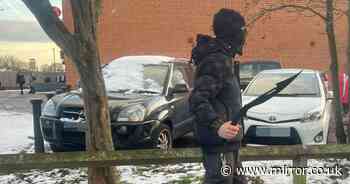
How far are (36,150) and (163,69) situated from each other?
8.01ft

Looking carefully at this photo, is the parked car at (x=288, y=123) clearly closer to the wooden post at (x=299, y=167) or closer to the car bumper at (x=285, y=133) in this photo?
the car bumper at (x=285, y=133)

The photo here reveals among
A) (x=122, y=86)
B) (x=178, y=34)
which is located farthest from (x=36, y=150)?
(x=178, y=34)

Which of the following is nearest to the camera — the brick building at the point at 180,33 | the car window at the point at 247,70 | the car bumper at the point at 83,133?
the car bumper at the point at 83,133

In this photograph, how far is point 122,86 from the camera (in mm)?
7680

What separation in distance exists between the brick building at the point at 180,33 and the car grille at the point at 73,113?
19.4m

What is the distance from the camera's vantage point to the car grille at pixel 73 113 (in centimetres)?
689

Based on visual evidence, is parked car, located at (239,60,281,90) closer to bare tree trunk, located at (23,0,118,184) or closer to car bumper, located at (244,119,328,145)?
car bumper, located at (244,119,328,145)

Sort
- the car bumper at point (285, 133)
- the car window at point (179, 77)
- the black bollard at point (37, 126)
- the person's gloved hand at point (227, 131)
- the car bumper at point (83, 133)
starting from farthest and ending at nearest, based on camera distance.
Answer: the car window at point (179, 77), the black bollard at point (37, 126), the car bumper at point (285, 133), the car bumper at point (83, 133), the person's gloved hand at point (227, 131)

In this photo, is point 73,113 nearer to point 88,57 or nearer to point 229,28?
point 88,57

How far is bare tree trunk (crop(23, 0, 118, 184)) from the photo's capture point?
441cm

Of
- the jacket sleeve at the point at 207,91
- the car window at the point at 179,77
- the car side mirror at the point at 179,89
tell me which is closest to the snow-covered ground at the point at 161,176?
the car side mirror at the point at 179,89

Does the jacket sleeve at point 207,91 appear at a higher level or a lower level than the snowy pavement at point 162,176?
higher

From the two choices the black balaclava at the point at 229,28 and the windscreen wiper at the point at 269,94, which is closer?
the windscreen wiper at the point at 269,94

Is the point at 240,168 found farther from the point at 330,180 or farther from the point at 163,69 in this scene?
the point at 163,69
